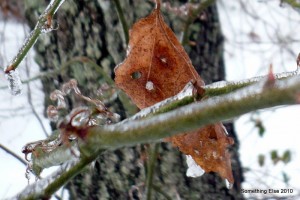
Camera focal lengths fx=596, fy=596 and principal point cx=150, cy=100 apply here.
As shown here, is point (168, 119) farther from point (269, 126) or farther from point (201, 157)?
point (269, 126)

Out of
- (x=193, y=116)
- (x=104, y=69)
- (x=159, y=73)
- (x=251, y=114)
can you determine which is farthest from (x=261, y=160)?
(x=193, y=116)

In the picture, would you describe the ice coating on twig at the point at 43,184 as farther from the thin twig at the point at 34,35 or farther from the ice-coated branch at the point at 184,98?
the thin twig at the point at 34,35

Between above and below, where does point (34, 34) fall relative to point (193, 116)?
above

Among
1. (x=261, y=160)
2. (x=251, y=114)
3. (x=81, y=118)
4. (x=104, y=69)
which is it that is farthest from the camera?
(x=261, y=160)

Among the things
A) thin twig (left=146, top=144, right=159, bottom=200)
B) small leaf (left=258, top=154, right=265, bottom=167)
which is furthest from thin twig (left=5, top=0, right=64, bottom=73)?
small leaf (left=258, top=154, right=265, bottom=167)

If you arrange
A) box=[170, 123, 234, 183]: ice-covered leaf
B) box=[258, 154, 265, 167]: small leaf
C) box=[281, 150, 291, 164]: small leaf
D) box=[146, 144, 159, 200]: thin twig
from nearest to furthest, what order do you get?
box=[170, 123, 234, 183]: ice-covered leaf
box=[146, 144, 159, 200]: thin twig
box=[281, 150, 291, 164]: small leaf
box=[258, 154, 265, 167]: small leaf

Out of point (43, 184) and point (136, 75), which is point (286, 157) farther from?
point (43, 184)

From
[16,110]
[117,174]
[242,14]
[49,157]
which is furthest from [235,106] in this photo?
[242,14]

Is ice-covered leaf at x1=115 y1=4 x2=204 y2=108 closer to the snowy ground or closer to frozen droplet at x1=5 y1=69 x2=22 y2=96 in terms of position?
frozen droplet at x1=5 y1=69 x2=22 y2=96

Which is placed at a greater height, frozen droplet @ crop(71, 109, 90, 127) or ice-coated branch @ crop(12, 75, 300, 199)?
frozen droplet @ crop(71, 109, 90, 127)
